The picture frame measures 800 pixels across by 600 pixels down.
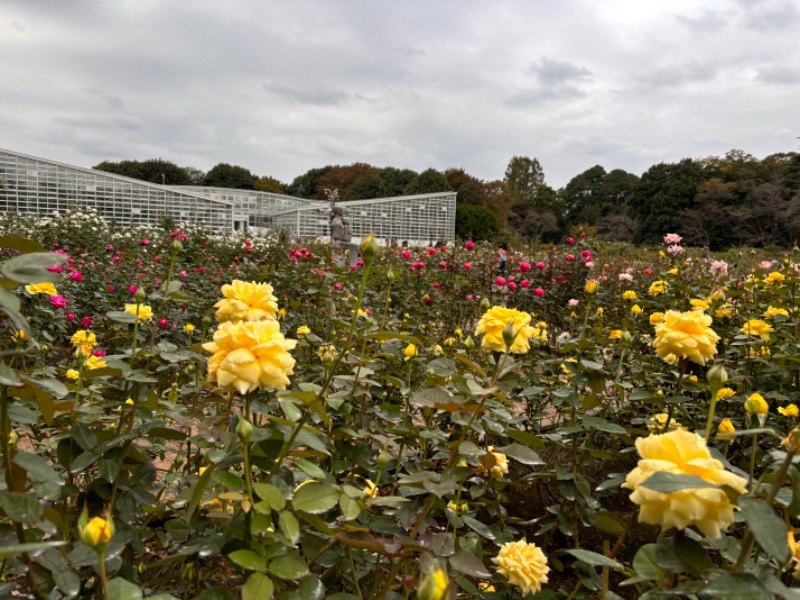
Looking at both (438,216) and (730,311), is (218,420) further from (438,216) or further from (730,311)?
(438,216)

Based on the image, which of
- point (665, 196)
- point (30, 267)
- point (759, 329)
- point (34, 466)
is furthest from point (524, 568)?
point (665, 196)

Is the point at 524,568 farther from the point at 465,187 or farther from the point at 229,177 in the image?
the point at 229,177

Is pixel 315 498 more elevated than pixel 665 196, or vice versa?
pixel 665 196

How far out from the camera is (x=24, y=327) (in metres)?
0.49

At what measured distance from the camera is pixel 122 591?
0.57 meters

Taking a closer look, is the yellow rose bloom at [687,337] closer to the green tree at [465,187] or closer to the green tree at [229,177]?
the green tree at [465,187]

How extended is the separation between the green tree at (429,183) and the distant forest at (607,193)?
0.06 meters

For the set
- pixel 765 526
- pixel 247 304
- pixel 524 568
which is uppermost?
pixel 247 304

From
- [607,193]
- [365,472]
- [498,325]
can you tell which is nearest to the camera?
[498,325]

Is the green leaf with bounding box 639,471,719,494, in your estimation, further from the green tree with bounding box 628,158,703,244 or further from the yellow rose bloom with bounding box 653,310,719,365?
the green tree with bounding box 628,158,703,244

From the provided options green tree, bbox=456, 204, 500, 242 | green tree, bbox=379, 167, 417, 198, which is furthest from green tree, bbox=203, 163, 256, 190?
green tree, bbox=456, 204, 500, 242

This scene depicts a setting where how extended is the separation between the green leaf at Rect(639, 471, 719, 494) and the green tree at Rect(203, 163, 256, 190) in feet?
136

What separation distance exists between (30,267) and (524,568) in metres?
0.95

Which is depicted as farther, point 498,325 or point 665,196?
point 665,196
